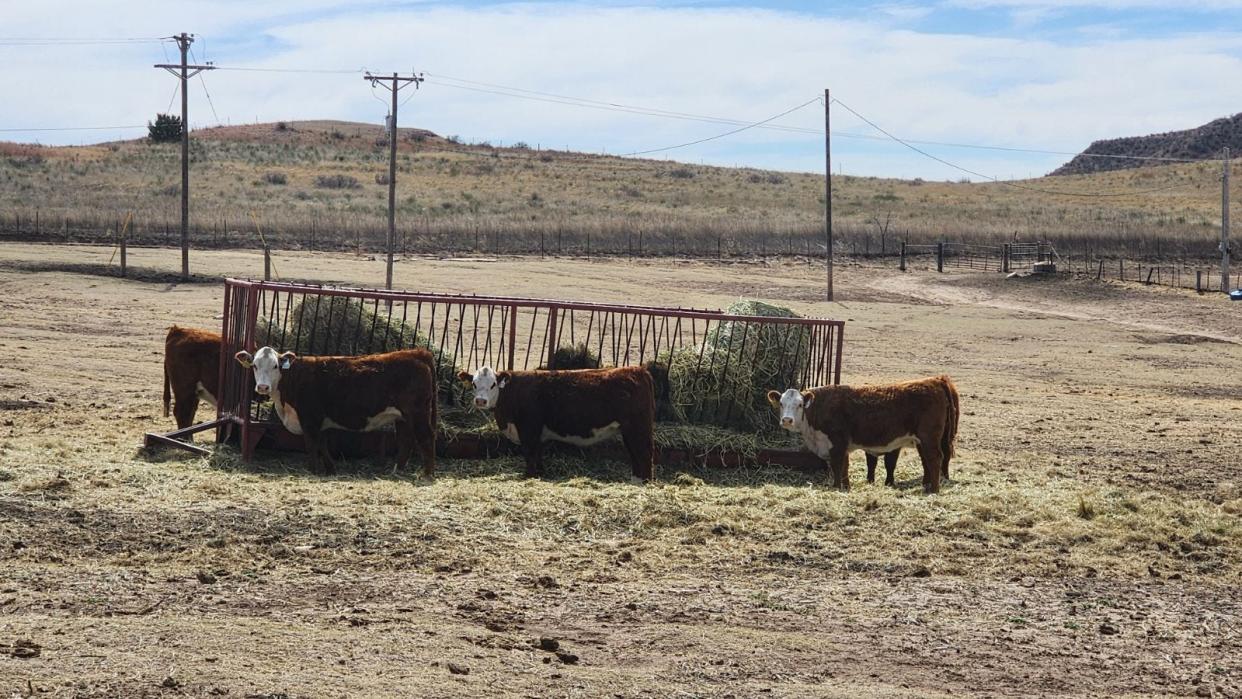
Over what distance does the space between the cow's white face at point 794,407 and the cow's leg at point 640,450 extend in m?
1.33

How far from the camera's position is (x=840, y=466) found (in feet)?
43.5

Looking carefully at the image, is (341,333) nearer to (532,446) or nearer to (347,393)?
(347,393)

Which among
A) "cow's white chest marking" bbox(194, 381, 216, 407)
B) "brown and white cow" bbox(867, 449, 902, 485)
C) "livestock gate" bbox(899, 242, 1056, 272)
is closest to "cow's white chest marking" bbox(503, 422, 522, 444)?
"brown and white cow" bbox(867, 449, 902, 485)

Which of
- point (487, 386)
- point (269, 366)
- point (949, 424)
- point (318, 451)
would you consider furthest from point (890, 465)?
point (269, 366)

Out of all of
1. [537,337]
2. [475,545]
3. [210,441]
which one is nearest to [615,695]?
[475,545]

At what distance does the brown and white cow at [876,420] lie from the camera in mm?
13133

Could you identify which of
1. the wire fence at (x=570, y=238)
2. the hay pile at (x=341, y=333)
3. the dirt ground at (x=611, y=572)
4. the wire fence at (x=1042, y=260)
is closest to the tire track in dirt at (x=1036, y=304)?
the wire fence at (x=1042, y=260)

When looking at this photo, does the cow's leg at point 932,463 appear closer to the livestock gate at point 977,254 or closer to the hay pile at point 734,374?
the hay pile at point 734,374

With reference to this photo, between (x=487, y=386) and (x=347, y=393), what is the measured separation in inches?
53.8

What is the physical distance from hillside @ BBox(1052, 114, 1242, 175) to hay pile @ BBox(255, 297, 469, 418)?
129052 millimetres

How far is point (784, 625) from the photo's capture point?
8594 millimetres

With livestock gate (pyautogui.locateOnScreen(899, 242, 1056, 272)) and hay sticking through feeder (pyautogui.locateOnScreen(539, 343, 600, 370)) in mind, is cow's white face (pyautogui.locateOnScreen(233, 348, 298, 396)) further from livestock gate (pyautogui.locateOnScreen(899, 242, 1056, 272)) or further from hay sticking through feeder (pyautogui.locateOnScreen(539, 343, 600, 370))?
livestock gate (pyautogui.locateOnScreen(899, 242, 1056, 272))

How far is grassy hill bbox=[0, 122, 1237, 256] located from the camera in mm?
55062

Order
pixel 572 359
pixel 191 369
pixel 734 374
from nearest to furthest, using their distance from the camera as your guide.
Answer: pixel 572 359 < pixel 734 374 < pixel 191 369
